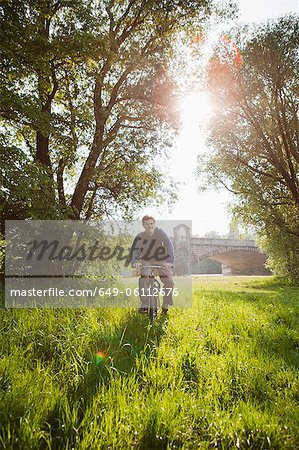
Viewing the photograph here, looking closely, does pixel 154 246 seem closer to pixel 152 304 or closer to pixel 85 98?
pixel 152 304

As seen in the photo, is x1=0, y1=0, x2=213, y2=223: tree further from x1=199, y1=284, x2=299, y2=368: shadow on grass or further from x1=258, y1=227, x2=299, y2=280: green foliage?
x1=258, y1=227, x2=299, y2=280: green foliage

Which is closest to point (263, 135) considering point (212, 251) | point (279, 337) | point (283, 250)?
point (283, 250)

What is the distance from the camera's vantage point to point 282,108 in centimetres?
1567

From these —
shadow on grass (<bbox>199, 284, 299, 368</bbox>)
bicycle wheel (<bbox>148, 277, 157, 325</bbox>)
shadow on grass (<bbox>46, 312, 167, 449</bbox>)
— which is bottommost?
shadow on grass (<bbox>199, 284, 299, 368</bbox>)

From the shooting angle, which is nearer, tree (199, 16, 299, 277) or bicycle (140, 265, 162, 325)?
bicycle (140, 265, 162, 325)

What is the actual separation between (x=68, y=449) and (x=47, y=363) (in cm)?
156

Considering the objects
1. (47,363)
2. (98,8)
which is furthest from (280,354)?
(98,8)

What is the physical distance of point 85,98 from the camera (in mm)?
10938

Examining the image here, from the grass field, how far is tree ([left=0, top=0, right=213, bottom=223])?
3.68 meters

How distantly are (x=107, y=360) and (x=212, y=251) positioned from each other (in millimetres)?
44227

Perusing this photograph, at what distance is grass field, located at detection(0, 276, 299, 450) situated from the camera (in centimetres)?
236

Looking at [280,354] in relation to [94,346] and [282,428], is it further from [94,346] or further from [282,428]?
[94,346]

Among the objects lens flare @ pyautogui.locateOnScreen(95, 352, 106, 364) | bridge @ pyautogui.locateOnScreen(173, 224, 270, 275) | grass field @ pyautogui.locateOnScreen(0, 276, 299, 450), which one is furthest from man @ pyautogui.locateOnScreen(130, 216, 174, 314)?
bridge @ pyautogui.locateOnScreen(173, 224, 270, 275)

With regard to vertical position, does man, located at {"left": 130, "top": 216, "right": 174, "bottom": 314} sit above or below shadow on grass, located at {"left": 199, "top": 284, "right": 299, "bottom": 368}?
above
